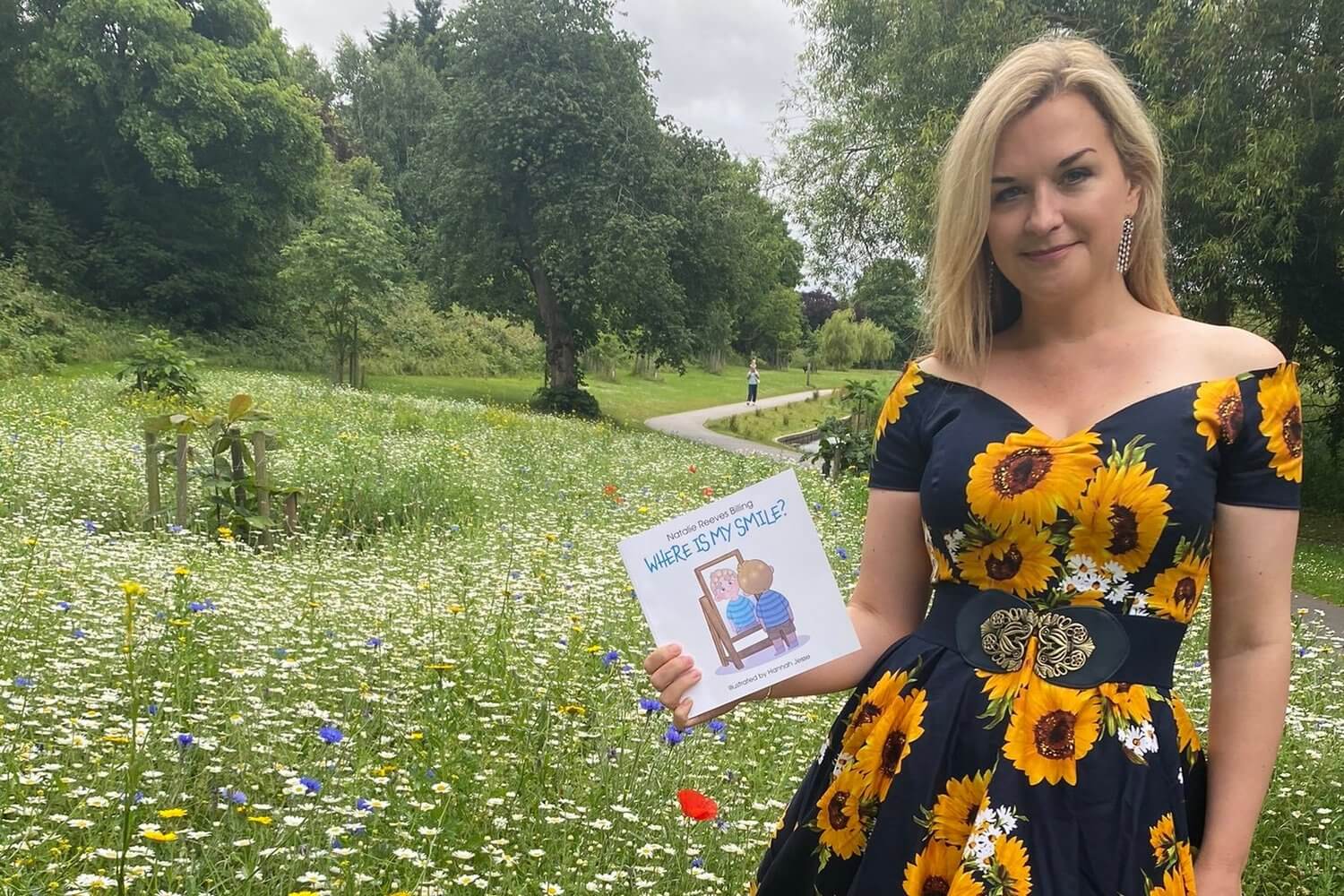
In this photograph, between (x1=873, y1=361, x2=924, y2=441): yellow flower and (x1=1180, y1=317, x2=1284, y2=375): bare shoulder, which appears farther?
(x1=873, y1=361, x2=924, y2=441): yellow flower

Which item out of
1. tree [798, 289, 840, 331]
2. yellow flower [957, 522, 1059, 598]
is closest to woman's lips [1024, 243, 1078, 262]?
yellow flower [957, 522, 1059, 598]

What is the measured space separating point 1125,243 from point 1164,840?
851mm

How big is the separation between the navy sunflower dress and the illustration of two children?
203mm

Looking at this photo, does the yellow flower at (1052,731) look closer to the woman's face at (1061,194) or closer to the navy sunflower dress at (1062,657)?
the navy sunflower dress at (1062,657)

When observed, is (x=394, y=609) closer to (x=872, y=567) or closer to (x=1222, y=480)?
(x=872, y=567)

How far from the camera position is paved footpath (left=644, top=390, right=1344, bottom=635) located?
295 inches

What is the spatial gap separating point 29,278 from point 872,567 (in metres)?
29.2

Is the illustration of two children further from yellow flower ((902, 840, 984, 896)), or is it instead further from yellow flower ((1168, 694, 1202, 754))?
yellow flower ((1168, 694, 1202, 754))

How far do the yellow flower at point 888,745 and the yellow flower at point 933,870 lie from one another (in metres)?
0.09

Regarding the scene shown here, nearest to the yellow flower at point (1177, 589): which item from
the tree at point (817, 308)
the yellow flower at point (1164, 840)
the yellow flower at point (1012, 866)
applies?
the yellow flower at point (1164, 840)

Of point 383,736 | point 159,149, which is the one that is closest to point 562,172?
point 159,149

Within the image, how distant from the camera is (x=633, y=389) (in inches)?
1287

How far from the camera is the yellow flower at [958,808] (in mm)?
1285

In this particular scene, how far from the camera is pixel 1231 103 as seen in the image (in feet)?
32.9
